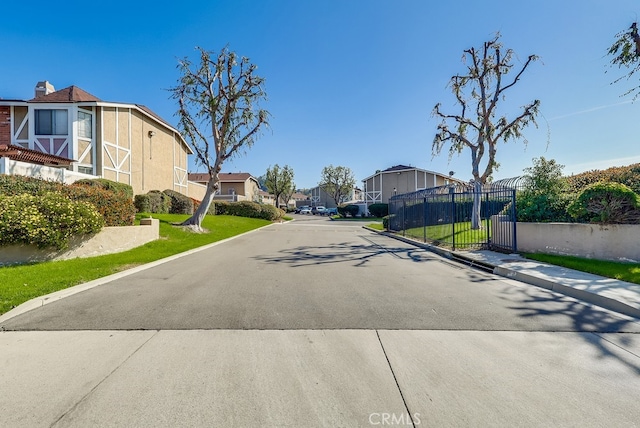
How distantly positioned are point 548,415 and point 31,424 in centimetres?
416

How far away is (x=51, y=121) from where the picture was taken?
19.8 m

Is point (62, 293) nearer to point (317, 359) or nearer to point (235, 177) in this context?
→ point (317, 359)

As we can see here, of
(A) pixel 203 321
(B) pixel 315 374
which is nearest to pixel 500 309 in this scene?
(B) pixel 315 374

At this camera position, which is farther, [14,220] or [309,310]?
[14,220]

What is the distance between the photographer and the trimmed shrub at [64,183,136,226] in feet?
32.0

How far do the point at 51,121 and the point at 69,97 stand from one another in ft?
7.40

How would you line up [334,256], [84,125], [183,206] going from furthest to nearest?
[183,206], [84,125], [334,256]

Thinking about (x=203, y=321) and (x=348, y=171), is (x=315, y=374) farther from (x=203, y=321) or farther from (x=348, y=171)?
(x=348, y=171)

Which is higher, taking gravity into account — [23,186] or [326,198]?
[326,198]

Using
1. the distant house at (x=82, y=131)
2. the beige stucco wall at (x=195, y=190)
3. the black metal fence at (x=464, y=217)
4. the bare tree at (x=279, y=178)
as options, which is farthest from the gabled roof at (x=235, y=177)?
the black metal fence at (x=464, y=217)

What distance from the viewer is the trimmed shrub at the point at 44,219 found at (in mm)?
7492

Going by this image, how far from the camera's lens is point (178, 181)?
1145 inches

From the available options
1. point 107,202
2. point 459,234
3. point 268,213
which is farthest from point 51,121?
point 459,234

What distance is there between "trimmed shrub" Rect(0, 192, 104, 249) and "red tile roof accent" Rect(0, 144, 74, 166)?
7.13m
